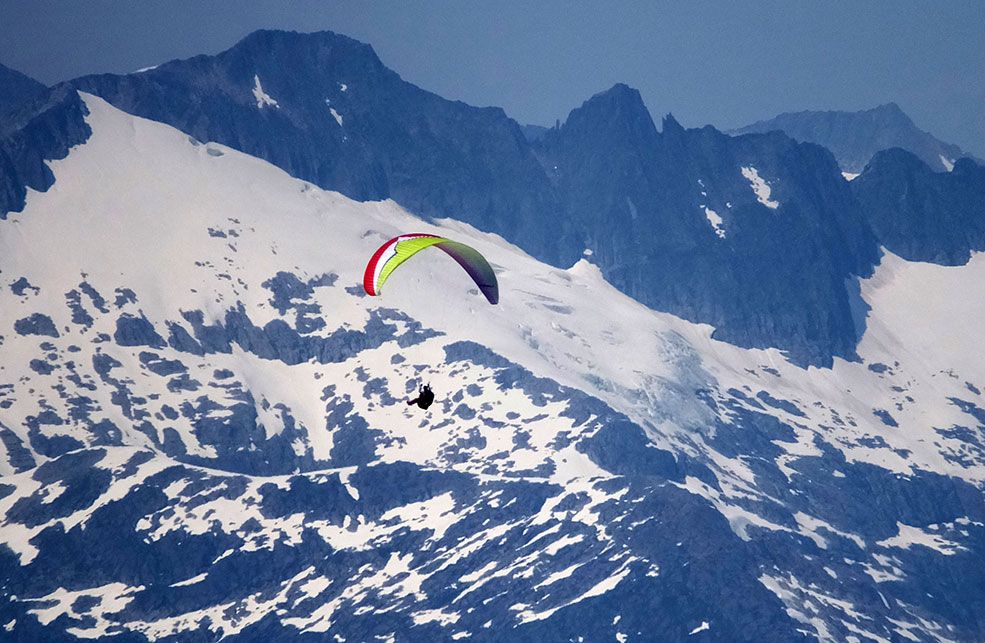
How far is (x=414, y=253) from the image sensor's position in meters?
190

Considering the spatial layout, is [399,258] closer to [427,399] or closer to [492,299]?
[492,299]

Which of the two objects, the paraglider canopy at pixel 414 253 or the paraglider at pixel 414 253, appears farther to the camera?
the paraglider canopy at pixel 414 253

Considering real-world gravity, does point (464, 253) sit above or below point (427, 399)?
above

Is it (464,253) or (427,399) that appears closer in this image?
(427,399)

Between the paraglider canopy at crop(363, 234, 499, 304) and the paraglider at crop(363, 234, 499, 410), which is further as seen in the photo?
the paraglider canopy at crop(363, 234, 499, 304)

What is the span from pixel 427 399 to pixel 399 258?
21.4 meters

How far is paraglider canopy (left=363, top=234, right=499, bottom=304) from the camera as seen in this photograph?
188125 millimetres

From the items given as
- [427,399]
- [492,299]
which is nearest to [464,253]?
[492,299]

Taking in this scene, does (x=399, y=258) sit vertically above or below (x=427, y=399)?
above

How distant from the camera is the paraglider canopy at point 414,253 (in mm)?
188125

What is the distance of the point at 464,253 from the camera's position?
19075 centimetres

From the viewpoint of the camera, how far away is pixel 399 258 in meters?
189

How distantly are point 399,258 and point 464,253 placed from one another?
5999 millimetres

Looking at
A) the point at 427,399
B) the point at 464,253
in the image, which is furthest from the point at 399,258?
the point at 427,399
